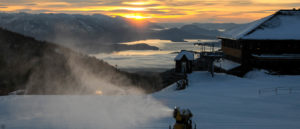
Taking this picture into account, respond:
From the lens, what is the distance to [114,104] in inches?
624

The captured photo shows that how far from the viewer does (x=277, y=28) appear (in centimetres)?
3766

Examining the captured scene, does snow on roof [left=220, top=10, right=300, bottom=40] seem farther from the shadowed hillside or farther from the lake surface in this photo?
the lake surface

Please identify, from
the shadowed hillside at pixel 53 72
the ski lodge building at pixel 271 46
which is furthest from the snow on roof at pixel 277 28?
the shadowed hillside at pixel 53 72

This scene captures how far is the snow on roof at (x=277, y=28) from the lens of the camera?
36.3 metres

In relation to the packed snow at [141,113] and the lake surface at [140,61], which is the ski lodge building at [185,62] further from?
the packed snow at [141,113]

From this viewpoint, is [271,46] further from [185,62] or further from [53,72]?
[53,72]

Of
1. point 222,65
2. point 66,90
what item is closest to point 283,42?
point 222,65

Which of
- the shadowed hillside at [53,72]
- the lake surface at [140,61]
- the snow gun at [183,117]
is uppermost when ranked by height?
the snow gun at [183,117]

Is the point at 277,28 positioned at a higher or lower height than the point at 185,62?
higher

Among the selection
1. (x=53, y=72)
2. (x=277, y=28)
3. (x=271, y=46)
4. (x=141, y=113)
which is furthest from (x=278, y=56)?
(x=141, y=113)

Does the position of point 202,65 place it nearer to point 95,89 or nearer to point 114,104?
point 95,89

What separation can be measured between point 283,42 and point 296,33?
1.95 m

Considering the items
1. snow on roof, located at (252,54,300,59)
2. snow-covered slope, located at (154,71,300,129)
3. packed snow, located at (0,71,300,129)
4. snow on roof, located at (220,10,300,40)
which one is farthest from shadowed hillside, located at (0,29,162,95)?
snow-covered slope, located at (154,71,300,129)

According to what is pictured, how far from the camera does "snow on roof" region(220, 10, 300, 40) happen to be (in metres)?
36.3
